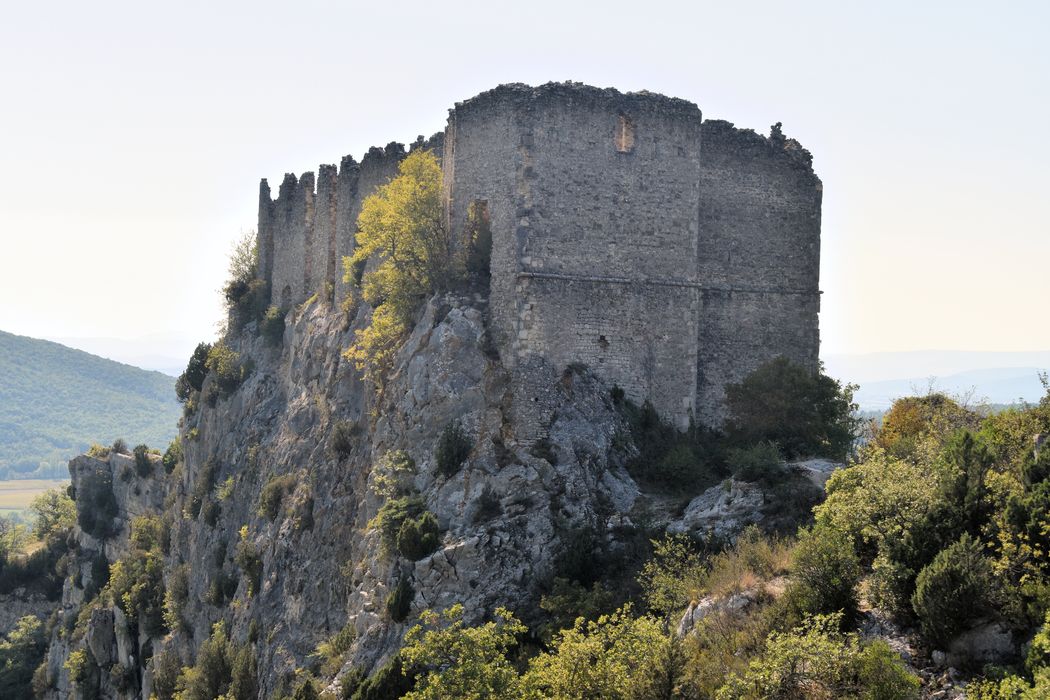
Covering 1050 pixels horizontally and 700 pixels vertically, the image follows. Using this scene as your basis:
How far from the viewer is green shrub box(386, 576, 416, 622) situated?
2580 cm

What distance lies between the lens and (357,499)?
32281 millimetres

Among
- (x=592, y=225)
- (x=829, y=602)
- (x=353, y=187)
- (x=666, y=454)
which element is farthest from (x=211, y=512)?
(x=829, y=602)

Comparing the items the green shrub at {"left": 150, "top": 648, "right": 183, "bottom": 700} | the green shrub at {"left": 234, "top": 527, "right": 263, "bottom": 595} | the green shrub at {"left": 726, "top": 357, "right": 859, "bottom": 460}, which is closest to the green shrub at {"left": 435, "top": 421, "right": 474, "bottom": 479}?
the green shrub at {"left": 726, "top": 357, "right": 859, "bottom": 460}

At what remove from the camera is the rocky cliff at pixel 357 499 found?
1021 inches

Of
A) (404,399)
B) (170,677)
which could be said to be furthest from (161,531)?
(404,399)

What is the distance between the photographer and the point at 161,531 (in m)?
50.2

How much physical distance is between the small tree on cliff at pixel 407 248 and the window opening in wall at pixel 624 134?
532 cm

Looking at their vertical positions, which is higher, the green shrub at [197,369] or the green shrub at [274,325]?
the green shrub at [274,325]

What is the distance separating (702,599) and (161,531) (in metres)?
35.1

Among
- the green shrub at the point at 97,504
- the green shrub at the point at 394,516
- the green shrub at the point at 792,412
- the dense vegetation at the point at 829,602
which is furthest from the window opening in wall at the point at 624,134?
the green shrub at the point at 97,504

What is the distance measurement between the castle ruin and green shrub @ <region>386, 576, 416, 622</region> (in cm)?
520

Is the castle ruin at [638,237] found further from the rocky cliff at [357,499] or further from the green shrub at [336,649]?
the green shrub at [336,649]

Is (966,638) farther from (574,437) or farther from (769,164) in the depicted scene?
(769,164)

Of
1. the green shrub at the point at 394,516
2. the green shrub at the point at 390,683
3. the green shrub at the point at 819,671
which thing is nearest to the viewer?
the green shrub at the point at 819,671
